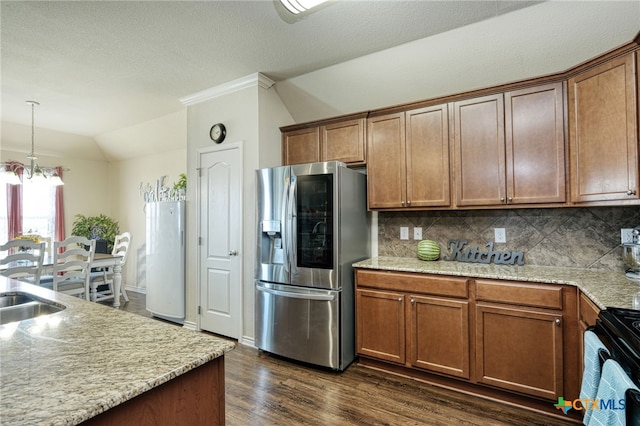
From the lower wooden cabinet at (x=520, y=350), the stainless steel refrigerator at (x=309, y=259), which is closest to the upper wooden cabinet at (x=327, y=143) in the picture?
the stainless steel refrigerator at (x=309, y=259)

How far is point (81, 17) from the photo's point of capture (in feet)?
7.28

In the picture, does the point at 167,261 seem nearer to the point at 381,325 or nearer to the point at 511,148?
the point at 381,325

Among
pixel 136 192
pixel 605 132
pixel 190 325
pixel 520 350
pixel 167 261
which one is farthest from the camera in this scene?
pixel 136 192

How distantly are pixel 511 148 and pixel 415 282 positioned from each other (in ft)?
4.14

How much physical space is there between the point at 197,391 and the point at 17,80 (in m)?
4.10

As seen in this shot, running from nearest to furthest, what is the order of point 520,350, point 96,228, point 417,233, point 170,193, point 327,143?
1. point 520,350
2. point 417,233
3. point 327,143
4. point 170,193
5. point 96,228

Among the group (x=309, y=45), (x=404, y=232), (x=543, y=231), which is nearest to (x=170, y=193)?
(x=309, y=45)

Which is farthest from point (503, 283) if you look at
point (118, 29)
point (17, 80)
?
point (17, 80)

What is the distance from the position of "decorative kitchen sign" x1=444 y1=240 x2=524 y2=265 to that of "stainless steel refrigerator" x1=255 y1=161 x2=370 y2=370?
829mm

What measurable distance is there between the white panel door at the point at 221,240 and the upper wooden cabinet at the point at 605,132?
9.35ft

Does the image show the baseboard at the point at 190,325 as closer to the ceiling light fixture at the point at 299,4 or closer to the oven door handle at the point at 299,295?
the oven door handle at the point at 299,295

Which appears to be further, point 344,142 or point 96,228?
point 96,228

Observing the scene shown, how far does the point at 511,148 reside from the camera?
92.8 inches

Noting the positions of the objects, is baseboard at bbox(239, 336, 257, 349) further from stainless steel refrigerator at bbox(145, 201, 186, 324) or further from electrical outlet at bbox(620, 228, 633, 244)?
electrical outlet at bbox(620, 228, 633, 244)
